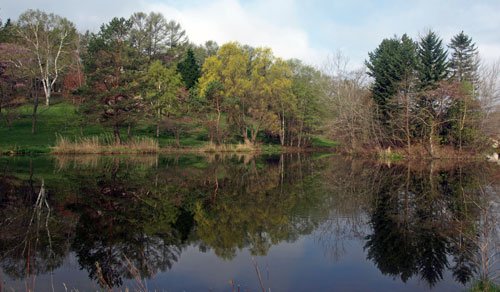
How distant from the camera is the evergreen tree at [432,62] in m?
39.2

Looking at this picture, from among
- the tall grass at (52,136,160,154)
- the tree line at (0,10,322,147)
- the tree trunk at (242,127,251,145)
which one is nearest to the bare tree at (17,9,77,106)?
the tree line at (0,10,322,147)

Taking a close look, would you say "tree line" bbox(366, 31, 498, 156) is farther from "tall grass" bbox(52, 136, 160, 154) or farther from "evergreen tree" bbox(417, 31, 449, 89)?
"tall grass" bbox(52, 136, 160, 154)

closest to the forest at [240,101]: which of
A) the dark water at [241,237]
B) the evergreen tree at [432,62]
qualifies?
the evergreen tree at [432,62]

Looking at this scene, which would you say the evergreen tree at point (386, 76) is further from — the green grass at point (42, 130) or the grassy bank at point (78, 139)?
the green grass at point (42, 130)

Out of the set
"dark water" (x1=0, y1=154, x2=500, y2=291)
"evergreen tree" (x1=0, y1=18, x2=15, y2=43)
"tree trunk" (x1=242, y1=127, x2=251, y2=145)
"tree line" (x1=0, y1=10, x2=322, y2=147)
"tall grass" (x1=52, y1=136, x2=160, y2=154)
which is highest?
"evergreen tree" (x1=0, y1=18, x2=15, y2=43)

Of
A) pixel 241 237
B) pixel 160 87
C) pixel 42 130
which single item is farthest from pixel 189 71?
pixel 241 237

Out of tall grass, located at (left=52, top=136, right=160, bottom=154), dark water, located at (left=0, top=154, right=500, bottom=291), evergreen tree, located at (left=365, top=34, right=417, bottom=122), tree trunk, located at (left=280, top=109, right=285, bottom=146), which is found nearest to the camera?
dark water, located at (left=0, top=154, right=500, bottom=291)

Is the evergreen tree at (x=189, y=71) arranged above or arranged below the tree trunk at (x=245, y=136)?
above

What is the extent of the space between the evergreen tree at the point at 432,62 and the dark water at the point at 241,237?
24.8m

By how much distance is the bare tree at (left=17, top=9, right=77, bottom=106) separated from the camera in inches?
1869

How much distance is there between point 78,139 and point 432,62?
3434cm

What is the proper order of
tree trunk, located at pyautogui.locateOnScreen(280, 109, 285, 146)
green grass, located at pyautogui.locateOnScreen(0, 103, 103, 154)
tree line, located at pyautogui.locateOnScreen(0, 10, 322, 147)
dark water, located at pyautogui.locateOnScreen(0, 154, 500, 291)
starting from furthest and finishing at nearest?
tree trunk, located at pyautogui.locateOnScreen(280, 109, 285, 146) < tree line, located at pyautogui.locateOnScreen(0, 10, 322, 147) < green grass, located at pyautogui.locateOnScreen(0, 103, 103, 154) < dark water, located at pyautogui.locateOnScreen(0, 154, 500, 291)

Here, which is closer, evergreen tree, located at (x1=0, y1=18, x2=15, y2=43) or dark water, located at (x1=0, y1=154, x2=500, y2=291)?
dark water, located at (x1=0, y1=154, x2=500, y2=291)

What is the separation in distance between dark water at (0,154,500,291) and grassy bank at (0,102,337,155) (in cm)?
1764
